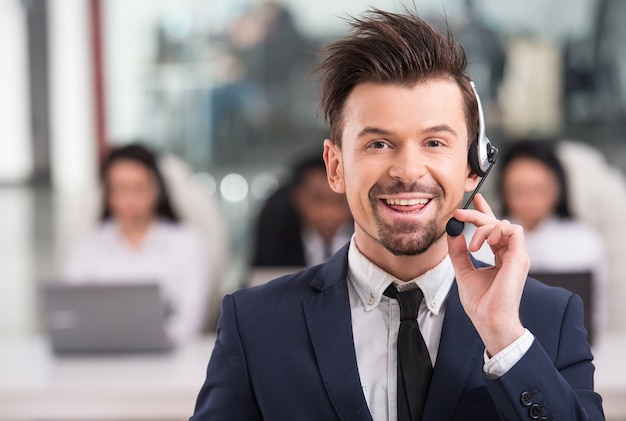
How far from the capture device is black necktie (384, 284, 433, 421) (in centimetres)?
123

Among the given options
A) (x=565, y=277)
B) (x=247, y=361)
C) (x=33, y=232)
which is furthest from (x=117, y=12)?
(x=247, y=361)

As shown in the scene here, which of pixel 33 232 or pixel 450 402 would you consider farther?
pixel 33 232

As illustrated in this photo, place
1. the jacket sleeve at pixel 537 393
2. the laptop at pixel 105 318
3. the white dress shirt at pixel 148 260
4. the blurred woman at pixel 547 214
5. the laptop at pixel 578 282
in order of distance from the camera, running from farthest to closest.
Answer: the white dress shirt at pixel 148 260
the blurred woman at pixel 547 214
the laptop at pixel 105 318
the laptop at pixel 578 282
the jacket sleeve at pixel 537 393

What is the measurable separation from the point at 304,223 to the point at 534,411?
9.26 feet

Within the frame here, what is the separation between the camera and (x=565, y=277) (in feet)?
8.44

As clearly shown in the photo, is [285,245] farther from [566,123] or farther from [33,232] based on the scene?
[33,232]

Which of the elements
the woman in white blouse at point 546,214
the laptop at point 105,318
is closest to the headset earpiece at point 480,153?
the laptop at point 105,318

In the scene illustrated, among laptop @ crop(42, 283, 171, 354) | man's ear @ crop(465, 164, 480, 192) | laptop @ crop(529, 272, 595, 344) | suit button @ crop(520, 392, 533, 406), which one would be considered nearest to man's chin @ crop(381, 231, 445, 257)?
man's ear @ crop(465, 164, 480, 192)

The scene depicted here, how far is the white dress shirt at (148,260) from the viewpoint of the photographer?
12.0 feet

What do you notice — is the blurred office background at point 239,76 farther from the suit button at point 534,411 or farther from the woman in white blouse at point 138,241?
the suit button at point 534,411

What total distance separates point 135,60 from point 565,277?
12.4ft

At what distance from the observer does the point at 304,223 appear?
3.93 metres

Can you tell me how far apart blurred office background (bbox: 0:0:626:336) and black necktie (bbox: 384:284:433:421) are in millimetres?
4321

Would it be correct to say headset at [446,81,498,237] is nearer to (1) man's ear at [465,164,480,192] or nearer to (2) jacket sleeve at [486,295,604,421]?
(1) man's ear at [465,164,480,192]
